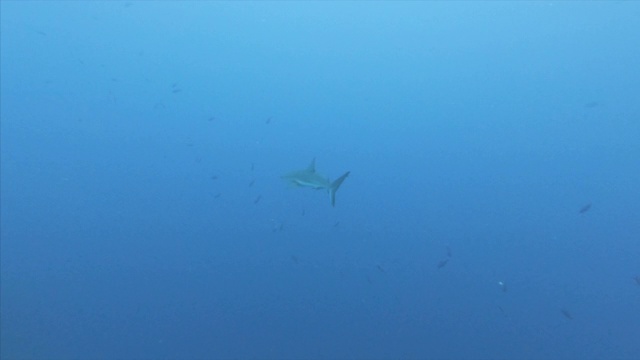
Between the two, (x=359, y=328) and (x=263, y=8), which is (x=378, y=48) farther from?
(x=359, y=328)

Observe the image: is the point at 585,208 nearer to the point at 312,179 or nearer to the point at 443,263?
the point at 443,263

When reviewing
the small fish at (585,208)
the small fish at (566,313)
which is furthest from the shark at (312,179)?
the small fish at (566,313)

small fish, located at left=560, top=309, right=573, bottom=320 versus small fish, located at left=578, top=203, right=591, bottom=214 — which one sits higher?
small fish, located at left=578, top=203, right=591, bottom=214

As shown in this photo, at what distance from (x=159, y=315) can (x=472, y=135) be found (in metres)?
3.34

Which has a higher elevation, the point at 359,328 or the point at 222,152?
the point at 222,152

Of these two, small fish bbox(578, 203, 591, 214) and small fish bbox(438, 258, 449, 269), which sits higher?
small fish bbox(578, 203, 591, 214)

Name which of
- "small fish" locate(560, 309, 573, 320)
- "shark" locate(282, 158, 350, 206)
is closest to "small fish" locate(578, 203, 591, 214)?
"small fish" locate(560, 309, 573, 320)

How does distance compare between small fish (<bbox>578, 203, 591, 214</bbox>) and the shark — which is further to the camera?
small fish (<bbox>578, 203, 591, 214</bbox>)

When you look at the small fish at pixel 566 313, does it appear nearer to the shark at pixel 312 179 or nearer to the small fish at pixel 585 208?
the small fish at pixel 585 208

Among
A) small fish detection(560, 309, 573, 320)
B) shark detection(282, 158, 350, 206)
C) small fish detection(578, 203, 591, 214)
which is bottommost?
small fish detection(560, 309, 573, 320)

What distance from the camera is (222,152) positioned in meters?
5.57

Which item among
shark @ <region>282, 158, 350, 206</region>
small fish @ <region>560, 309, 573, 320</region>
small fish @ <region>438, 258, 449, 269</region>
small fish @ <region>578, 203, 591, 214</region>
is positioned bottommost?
small fish @ <region>560, 309, 573, 320</region>

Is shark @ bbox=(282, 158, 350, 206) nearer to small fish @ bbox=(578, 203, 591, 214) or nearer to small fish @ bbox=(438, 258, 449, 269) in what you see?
small fish @ bbox=(438, 258, 449, 269)

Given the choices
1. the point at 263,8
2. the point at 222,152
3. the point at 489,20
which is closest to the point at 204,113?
the point at 222,152
